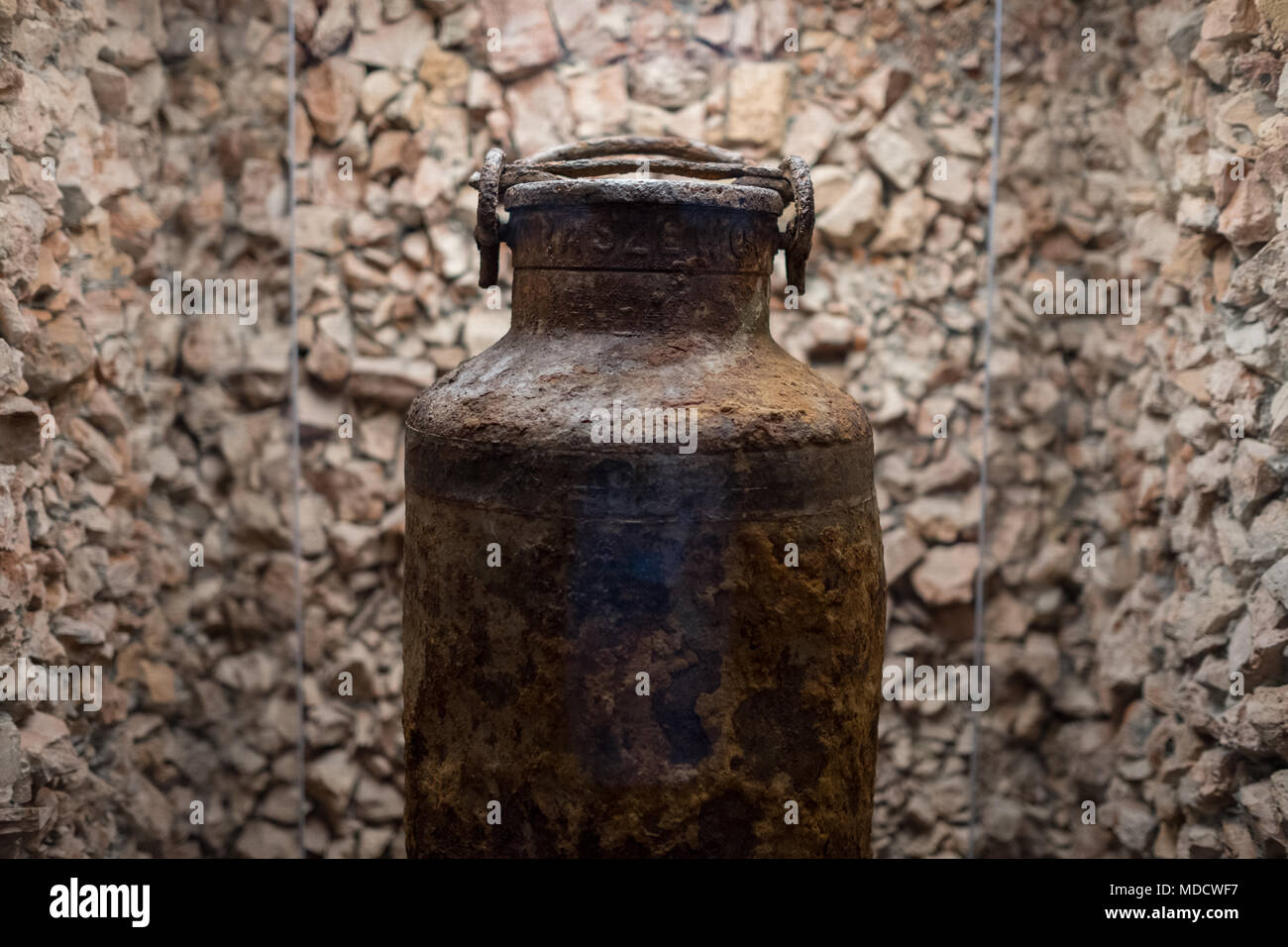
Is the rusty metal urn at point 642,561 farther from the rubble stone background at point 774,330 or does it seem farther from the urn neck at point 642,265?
the rubble stone background at point 774,330

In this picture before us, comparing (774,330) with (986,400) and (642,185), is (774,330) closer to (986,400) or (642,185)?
(986,400)

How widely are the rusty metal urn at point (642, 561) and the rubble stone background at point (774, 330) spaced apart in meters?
1.15

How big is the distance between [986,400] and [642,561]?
174 cm

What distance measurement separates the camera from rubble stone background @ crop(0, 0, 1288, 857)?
9.41 ft

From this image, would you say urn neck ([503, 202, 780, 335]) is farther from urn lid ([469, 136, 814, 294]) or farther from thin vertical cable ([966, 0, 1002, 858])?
thin vertical cable ([966, 0, 1002, 858])

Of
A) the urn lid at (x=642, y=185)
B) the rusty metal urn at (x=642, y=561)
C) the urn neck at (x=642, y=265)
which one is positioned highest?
the urn lid at (x=642, y=185)

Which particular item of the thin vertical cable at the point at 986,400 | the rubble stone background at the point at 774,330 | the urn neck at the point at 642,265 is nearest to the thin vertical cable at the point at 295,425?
the rubble stone background at the point at 774,330

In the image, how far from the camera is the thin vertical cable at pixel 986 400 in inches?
123

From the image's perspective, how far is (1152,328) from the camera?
9.53 ft

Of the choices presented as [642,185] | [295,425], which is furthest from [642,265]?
[295,425]

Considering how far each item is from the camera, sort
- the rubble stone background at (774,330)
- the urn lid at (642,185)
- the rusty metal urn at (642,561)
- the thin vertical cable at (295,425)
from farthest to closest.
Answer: the thin vertical cable at (295,425)
the rubble stone background at (774,330)
the urn lid at (642,185)
the rusty metal urn at (642,561)

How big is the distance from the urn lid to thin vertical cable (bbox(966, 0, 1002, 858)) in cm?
125

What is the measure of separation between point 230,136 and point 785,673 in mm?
2210

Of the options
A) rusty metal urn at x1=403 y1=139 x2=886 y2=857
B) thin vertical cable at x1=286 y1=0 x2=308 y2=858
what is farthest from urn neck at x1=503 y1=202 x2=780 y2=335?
thin vertical cable at x1=286 y1=0 x2=308 y2=858
